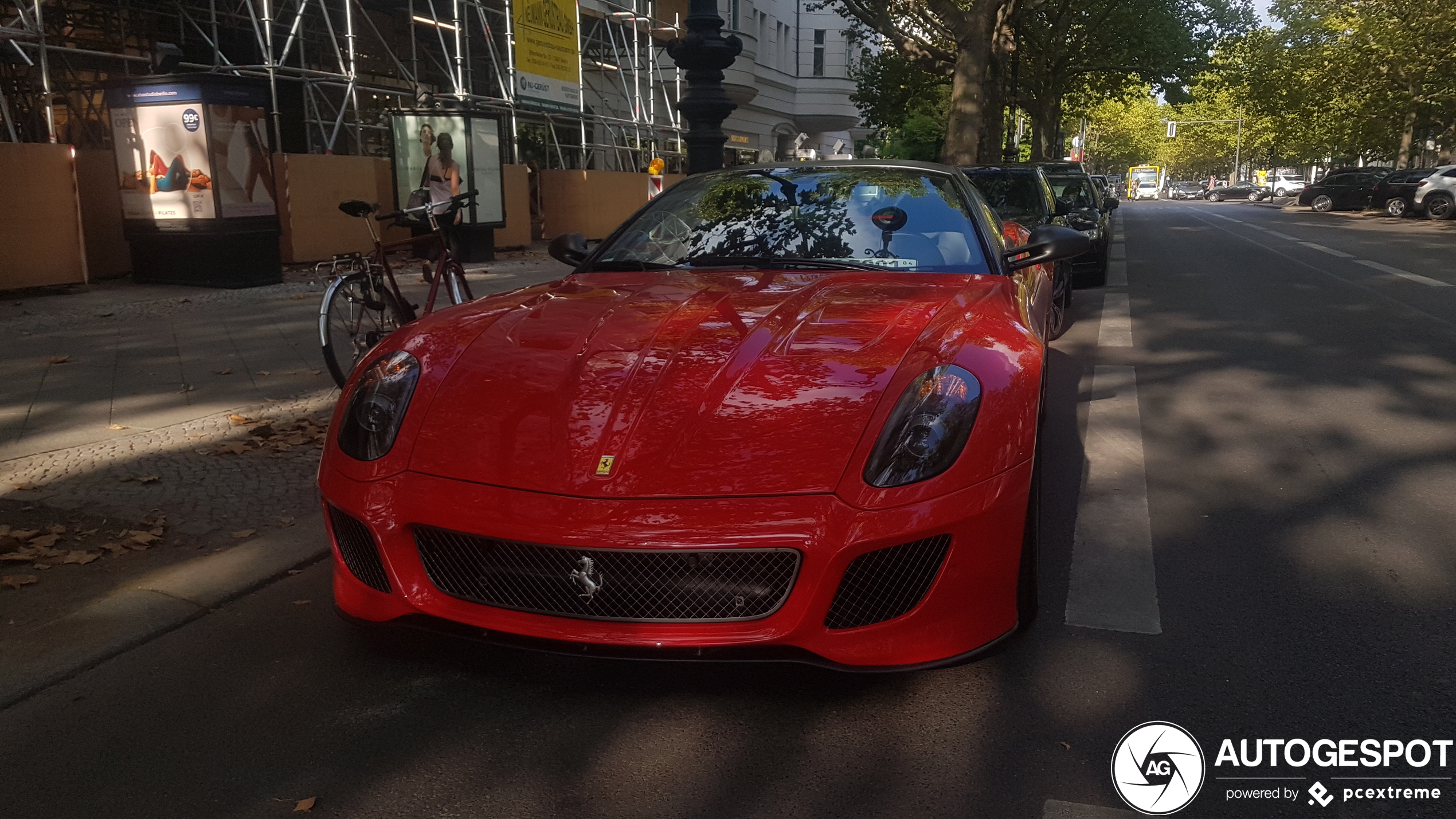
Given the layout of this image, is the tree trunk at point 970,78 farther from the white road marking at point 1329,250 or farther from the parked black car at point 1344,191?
the parked black car at point 1344,191

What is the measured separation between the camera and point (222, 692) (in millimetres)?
2850

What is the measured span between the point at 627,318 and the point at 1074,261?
10426 mm

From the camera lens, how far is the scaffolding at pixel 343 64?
16234 mm

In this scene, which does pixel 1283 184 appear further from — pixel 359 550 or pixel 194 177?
pixel 359 550

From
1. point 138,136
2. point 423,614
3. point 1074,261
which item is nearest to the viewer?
point 423,614

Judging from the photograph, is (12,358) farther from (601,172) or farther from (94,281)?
(601,172)

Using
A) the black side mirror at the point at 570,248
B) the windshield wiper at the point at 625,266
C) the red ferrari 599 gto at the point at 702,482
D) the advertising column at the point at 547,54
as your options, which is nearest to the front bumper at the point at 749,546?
the red ferrari 599 gto at the point at 702,482

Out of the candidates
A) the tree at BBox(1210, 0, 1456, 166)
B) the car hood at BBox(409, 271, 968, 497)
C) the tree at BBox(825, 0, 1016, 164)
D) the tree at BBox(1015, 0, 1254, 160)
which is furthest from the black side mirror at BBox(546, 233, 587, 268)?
the tree at BBox(1210, 0, 1456, 166)

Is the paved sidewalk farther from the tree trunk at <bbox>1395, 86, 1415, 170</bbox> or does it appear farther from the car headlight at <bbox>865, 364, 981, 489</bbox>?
the tree trunk at <bbox>1395, 86, 1415, 170</bbox>

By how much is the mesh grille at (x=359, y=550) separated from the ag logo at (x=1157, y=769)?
1745 mm

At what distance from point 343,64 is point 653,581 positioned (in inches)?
779

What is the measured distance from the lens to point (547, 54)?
22.5 metres

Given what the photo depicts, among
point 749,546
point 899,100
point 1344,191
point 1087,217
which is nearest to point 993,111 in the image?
point 899,100

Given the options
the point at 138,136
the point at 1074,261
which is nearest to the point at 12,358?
the point at 138,136
